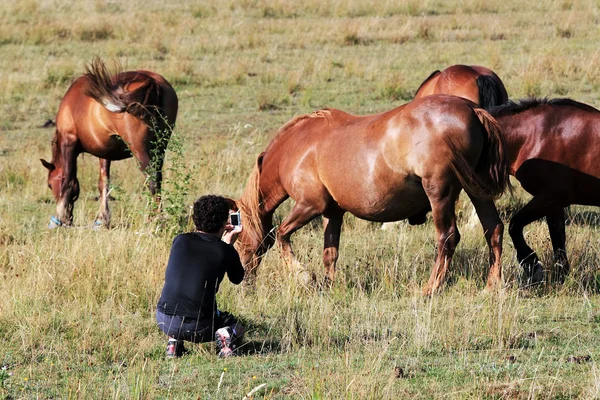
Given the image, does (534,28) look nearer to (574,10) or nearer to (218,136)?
(574,10)

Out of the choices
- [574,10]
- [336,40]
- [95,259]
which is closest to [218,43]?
[336,40]

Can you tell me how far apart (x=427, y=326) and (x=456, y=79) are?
433 centimetres

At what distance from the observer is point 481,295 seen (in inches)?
260

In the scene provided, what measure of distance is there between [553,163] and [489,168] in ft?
3.18

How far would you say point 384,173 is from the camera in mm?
6785

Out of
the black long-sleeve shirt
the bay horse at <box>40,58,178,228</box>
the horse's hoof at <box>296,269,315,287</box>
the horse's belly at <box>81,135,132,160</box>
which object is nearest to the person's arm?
the black long-sleeve shirt

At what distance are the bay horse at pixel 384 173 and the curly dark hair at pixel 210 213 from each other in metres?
1.58

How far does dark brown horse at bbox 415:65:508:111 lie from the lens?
364 inches

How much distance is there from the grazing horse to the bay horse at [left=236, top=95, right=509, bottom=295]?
2.15 ft

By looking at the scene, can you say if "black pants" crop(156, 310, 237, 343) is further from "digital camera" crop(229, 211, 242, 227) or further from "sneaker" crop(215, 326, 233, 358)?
"digital camera" crop(229, 211, 242, 227)

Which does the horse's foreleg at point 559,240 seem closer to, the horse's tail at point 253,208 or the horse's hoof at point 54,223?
the horse's tail at point 253,208

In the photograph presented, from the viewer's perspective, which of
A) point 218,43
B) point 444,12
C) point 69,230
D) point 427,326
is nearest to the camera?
point 427,326

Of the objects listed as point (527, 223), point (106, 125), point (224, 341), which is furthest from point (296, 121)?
point (106, 125)

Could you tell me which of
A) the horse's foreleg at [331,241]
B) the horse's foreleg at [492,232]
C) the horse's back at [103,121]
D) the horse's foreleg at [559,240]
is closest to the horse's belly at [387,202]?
the horse's foreleg at [331,241]
